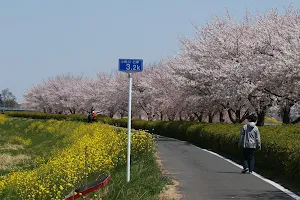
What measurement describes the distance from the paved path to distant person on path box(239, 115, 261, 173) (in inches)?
13.9

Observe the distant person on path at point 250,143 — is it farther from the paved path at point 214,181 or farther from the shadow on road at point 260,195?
the shadow on road at point 260,195

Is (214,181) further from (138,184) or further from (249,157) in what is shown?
(138,184)

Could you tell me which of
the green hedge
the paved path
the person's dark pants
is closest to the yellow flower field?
the paved path

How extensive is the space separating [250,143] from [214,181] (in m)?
1.90

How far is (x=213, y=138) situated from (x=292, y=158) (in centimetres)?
913

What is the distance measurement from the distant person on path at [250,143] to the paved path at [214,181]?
13.9 inches

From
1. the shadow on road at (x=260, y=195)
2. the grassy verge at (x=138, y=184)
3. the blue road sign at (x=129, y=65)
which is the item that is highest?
the blue road sign at (x=129, y=65)

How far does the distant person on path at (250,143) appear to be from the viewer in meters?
12.2

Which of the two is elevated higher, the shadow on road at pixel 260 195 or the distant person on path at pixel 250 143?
the distant person on path at pixel 250 143

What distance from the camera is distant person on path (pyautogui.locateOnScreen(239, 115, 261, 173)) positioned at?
480 inches

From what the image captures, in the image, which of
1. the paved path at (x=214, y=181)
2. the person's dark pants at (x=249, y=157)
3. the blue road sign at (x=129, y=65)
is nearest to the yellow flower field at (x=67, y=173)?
the paved path at (x=214, y=181)

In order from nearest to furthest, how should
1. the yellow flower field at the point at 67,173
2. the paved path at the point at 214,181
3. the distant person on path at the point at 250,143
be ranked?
the yellow flower field at the point at 67,173 < the paved path at the point at 214,181 < the distant person on path at the point at 250,143

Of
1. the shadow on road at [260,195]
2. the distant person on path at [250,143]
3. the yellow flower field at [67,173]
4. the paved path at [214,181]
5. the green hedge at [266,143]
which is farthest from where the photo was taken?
the distant person on path at [250,143]

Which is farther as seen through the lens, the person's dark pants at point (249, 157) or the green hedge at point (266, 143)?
the person's dark pants at point (249, 157)
